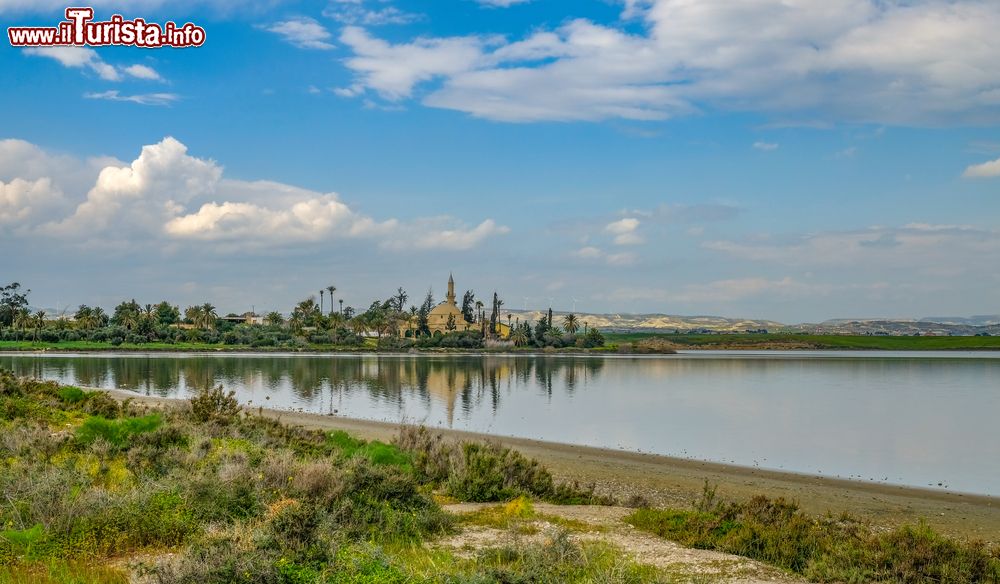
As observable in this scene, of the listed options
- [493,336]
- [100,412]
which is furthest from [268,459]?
[493,336]

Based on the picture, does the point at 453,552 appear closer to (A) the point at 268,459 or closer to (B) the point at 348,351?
(A) the point at 268,459

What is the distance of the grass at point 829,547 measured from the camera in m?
8.14

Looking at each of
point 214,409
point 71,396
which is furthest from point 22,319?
point 214,409

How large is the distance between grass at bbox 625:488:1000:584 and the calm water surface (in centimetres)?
1148

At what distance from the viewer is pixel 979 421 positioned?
109ft

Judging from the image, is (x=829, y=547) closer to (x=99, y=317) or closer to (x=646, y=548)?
(x=646, y=548)

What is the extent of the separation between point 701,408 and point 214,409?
25.5 meters

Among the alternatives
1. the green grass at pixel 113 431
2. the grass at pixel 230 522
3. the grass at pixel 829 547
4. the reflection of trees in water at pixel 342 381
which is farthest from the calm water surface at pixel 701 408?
the grass at pixel 230 522

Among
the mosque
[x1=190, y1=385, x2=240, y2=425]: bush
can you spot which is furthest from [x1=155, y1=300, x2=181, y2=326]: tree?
[x1=190, y1=385, x2=240, y2=425]: bush

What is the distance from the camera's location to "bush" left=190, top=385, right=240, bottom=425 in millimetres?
19367

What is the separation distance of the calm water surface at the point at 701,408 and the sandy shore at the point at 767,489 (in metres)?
1.95

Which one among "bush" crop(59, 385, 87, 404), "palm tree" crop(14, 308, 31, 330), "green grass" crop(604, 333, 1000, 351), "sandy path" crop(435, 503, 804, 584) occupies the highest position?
"palm tree" crop(14, 308, 31, 330)

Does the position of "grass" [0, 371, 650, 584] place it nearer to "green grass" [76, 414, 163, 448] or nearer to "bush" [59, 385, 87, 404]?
"green grass" [76, 414, 163, 448]

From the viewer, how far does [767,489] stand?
1739cm
